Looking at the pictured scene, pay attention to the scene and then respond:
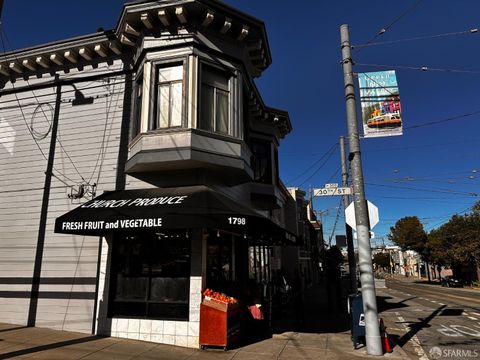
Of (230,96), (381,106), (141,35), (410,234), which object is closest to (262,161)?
(230,96)

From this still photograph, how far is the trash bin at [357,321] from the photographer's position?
336 inches

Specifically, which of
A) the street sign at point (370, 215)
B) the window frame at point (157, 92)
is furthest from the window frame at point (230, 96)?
the street sign at point (370, 215)

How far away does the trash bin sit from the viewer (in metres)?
8.55

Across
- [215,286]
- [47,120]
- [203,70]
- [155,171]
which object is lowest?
[215,286]

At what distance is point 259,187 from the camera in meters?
14.9

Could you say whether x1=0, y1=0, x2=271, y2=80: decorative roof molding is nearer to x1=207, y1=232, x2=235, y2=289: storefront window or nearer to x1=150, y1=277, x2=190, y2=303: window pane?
x1=207, y1=232, x2=235, y2=289: storefront window

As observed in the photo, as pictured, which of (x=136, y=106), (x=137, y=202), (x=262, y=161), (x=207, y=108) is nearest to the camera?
(x=137, y=202)

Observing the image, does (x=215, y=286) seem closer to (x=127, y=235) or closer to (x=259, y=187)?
(x=127, y=235)

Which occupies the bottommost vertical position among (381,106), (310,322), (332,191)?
(310,322)

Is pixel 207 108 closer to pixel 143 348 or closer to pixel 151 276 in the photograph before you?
pixel 151 276

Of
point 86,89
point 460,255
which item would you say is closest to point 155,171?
point 86,89

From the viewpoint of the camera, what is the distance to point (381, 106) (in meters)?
8.63

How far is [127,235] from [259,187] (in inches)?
247

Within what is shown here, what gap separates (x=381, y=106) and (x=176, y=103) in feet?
17.1
